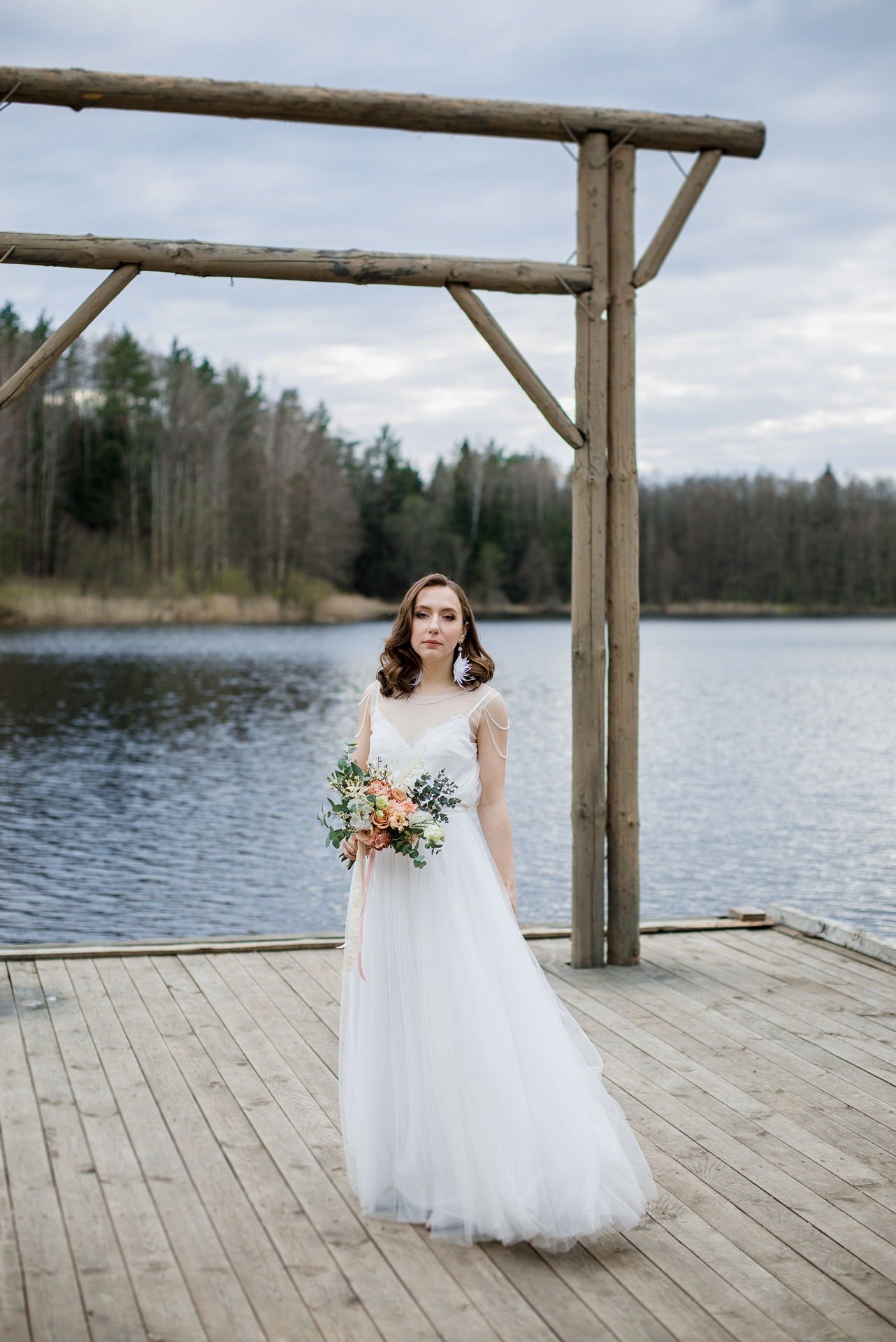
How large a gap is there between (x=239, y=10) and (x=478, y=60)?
7418 millimetres

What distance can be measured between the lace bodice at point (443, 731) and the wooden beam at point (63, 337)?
228 centimetres

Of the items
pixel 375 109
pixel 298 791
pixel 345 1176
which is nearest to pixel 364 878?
pixel 345 1176

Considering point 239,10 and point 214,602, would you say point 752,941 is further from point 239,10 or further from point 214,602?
point 214,602

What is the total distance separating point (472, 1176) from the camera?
3.18 metres

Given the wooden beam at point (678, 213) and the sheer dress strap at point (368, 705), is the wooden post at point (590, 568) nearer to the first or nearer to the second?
the wooden beam at point (678, 213)

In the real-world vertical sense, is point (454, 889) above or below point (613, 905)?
Result: above

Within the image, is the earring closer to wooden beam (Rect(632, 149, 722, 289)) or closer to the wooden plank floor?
the wooden plank floor

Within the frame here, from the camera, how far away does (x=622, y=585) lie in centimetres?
585

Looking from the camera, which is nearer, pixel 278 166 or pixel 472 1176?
pixel 472 1176

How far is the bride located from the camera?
10.4 feet

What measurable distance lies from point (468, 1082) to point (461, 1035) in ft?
0.38

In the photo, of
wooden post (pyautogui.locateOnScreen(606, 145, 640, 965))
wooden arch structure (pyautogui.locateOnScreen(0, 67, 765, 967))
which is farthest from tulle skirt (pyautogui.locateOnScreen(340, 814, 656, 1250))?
wooden post (pyautogui.locateOnScreen(606, 145, 640, 965))

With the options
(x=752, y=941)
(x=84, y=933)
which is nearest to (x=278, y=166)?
(x=84, y=933)

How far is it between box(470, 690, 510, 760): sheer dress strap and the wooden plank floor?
50.9 inches
